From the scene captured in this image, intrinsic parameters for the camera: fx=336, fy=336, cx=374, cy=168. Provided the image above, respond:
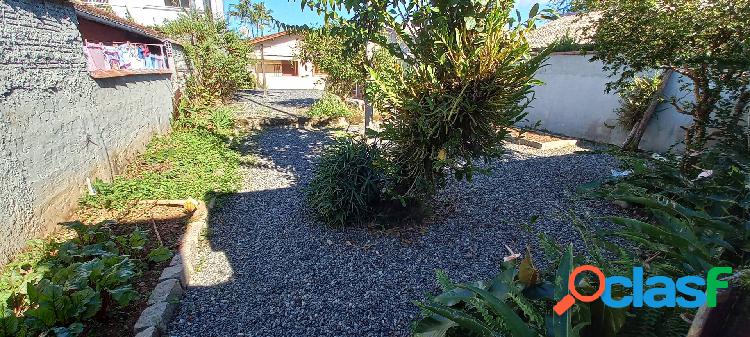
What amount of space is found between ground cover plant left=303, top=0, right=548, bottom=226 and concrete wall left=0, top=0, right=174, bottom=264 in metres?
3.16

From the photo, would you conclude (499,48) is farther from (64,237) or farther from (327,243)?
(64,237)

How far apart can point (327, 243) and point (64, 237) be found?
Result: 2786 millimetres

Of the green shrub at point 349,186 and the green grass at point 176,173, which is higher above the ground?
the green shrub at point 349,186

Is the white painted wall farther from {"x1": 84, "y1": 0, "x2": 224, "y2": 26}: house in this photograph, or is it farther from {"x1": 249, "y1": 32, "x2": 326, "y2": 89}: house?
{"x1": 84, "y1": 0, "x2": 224, "y2": 26}: house

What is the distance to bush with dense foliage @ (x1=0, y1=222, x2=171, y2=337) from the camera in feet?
6.97

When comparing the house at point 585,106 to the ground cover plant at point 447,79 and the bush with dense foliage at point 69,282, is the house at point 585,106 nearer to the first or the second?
the ground cover plant at point 447,79

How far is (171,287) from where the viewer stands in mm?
2803

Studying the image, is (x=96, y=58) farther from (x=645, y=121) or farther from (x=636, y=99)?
(x=636, y=99)

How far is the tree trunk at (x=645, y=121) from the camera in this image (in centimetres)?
707

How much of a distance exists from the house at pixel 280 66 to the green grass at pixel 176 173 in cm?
1373

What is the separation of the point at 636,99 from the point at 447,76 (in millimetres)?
6876

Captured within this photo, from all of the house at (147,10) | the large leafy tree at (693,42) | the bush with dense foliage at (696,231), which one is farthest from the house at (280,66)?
the bush with dense foliage at (696,231)

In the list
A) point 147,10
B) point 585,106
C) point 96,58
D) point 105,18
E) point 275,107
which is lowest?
point 275,107

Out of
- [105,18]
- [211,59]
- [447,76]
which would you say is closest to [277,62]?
[211,59]
